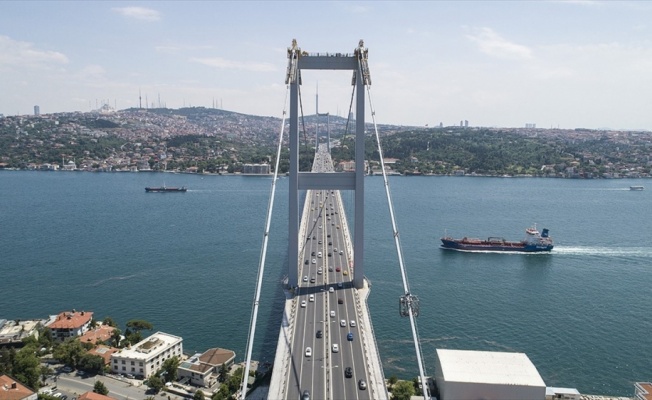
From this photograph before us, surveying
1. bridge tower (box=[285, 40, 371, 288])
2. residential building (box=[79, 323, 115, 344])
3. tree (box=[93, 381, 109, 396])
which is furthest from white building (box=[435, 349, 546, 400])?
residential building (box=[79, 323, 115, 344])

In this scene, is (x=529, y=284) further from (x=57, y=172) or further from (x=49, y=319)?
(x=57, y=172)

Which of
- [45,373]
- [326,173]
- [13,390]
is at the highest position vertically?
[326,173]

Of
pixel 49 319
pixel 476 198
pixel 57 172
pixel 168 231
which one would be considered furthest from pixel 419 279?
pixel 57 172

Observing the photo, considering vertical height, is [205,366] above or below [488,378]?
below

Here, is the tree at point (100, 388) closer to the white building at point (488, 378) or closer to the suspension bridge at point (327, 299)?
the suspension bridge at point (327, 299)

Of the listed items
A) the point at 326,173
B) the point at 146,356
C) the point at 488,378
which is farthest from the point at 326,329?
the point at 146,356

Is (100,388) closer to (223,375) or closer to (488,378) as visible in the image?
(223,375)

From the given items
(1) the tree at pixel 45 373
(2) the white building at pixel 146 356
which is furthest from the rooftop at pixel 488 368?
(1) the tree at pixel 45 373
